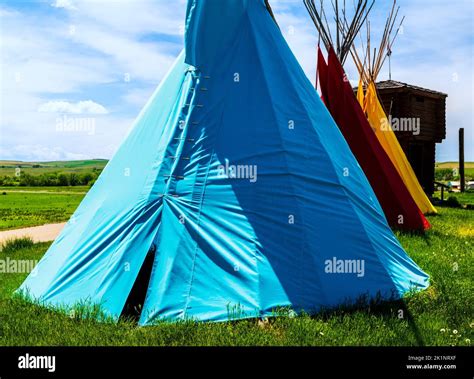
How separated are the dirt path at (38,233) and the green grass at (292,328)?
626 cm

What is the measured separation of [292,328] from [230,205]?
1374 millimetres

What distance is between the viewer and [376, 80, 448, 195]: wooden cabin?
1873cm

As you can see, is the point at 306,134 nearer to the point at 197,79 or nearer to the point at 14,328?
the point at 197,79

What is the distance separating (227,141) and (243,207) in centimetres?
74

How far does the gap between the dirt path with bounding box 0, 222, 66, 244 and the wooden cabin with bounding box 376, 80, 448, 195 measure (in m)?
11.7

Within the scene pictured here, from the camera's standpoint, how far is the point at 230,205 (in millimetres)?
5059
